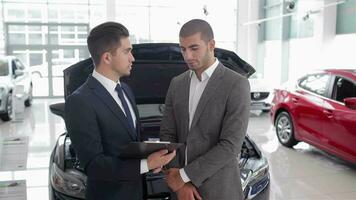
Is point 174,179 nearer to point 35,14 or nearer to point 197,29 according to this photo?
point 197,29

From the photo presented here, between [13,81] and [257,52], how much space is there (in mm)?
10463

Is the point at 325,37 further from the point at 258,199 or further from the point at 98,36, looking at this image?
the point at 98,36

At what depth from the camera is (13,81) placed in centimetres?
785

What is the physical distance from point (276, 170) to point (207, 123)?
3.22 m

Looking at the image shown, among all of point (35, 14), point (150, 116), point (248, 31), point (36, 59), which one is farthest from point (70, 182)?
point (248, 31)

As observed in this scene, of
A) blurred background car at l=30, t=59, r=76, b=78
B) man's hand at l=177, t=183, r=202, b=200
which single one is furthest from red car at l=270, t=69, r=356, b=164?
blurred background car at l=30, t=59, r=76, b=78

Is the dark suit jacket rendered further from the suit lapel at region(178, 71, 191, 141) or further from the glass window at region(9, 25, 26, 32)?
the glass window at region(9, 25, 26, 32)

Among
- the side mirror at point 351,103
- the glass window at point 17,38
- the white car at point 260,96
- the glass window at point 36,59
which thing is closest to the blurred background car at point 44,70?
the glass window at point 36,59

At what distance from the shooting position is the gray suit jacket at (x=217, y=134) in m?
1.51

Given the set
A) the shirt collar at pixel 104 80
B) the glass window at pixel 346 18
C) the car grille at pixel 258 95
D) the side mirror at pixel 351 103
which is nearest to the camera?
the shirt collar at pixel 104 80

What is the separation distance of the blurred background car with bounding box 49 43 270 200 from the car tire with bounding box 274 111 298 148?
114 inches

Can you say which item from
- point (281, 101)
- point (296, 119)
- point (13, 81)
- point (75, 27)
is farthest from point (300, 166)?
point (75, 27)

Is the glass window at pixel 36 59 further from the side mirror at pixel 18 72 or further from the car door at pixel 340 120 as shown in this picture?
the car door at pixel 340 120

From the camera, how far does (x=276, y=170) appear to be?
4.49 meters
